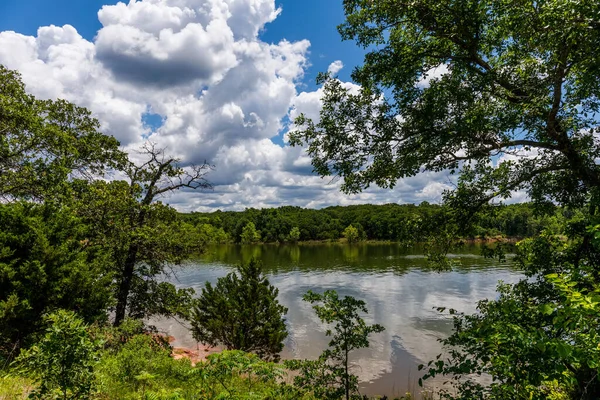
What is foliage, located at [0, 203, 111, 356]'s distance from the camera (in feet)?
26.0

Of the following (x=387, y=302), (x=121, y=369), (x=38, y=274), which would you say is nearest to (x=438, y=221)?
(x=121, y=369)

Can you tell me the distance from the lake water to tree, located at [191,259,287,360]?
7.71ft

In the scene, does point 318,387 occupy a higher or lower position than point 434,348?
higher

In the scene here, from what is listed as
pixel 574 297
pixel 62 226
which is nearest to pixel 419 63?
pixel 574 297

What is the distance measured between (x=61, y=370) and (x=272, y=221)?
11767 centimetres

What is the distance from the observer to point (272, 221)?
12075 cm

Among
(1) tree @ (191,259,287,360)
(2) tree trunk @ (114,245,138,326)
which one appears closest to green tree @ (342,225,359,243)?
(1) tree @ (191,259,287,360)

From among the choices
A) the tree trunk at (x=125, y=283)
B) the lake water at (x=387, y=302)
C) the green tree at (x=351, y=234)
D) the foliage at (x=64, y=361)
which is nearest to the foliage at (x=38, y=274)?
the tree trunk at (x=125, y=283)

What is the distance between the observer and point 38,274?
8.23 m

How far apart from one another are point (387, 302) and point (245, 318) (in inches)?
750

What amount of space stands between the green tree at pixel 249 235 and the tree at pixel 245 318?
96140 mm

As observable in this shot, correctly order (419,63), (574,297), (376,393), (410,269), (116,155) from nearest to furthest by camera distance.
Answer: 1. (574,297)
2. (419,63)
3. (376,393)
4. (116,155)
5. (410,269)

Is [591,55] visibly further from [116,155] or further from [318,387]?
[116,155]

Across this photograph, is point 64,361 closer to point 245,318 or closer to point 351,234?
point 245,318
